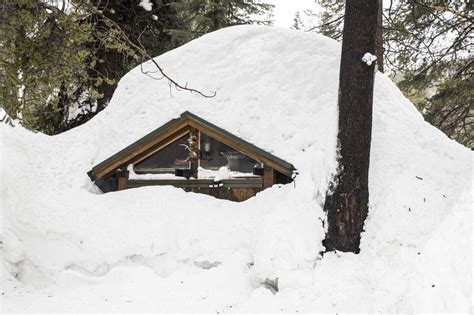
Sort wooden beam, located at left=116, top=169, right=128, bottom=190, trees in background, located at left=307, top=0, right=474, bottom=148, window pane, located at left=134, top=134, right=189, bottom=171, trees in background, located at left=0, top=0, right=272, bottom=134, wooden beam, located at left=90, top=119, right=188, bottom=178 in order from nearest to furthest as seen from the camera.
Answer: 1. trees in background, located at left=0, top=0, right=272, bottom=134
2. wooden beam, located at left=90, top=119, right=188, bottom=178
3. window pane, located at left=134, top=134, right=189, bottom=171
4. wooden beam, located at left=116, top=169, right=128, bottom=190
5. trees in background, located at left=307, top=0, right=474, bottom=148

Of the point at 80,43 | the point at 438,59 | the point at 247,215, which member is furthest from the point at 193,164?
the point at 438,59

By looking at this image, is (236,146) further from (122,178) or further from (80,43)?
(80,43)

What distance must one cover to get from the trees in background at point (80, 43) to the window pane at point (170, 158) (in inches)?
73.2

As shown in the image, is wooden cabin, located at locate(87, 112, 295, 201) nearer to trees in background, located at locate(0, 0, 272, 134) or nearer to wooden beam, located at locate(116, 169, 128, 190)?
wooden beam, located at locate(116, 169, 128, 190)

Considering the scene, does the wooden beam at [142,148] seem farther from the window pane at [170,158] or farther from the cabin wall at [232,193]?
the cabin wall at [232,193]

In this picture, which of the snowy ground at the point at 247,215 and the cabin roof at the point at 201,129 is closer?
the snowy ground at the point at 247,215

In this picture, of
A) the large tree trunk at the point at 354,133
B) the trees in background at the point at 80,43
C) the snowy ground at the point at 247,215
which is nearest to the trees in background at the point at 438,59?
the snowy ground at the point at 247,215

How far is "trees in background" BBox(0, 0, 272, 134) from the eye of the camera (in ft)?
27.2

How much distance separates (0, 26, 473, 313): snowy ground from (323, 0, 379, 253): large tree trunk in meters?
0.28

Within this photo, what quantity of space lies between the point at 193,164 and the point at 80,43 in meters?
3.57

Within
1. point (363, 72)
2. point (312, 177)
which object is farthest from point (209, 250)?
point (363, 72)

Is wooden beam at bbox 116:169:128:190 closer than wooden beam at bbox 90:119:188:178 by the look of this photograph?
No

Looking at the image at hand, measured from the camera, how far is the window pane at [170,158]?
1055 centimetres

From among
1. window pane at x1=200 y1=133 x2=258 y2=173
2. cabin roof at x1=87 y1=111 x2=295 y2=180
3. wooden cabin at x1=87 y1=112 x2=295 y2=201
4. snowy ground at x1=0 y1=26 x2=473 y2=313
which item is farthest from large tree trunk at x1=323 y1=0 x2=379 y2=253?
window pane at x1=200 y1=133 x2=258 y2=173
